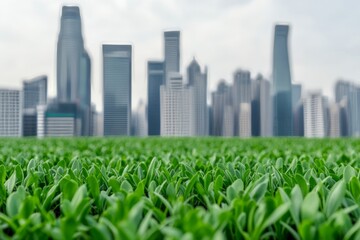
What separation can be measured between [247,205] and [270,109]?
115 metres

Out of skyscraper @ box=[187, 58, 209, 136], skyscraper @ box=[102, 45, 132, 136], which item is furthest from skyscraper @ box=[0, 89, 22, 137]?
skyscraper @ box=[187, 58, 209, 136]

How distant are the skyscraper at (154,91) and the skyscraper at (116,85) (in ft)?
20.4

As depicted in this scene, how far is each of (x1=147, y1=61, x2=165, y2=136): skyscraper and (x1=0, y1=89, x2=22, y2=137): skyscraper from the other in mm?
35725

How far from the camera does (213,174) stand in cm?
224

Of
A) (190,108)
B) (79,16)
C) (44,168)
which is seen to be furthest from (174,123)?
(44,168)

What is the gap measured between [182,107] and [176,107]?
3.47 metres

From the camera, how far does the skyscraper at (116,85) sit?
110 m

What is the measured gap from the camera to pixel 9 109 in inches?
4409

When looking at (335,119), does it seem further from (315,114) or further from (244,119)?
(244,119)

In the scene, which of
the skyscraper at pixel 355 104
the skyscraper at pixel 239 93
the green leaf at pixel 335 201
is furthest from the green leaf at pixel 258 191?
the skyscraper at pixel 355 104

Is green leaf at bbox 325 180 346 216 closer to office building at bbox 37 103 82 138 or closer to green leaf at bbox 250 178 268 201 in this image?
green leaf at bbox 250 178 268 201

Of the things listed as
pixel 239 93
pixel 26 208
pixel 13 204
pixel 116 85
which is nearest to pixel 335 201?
pixel 26 208

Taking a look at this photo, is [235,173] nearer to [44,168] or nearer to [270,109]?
[44,168]

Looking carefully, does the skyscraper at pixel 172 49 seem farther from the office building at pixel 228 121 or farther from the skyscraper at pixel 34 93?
the skyscraper at pixel 34 93
